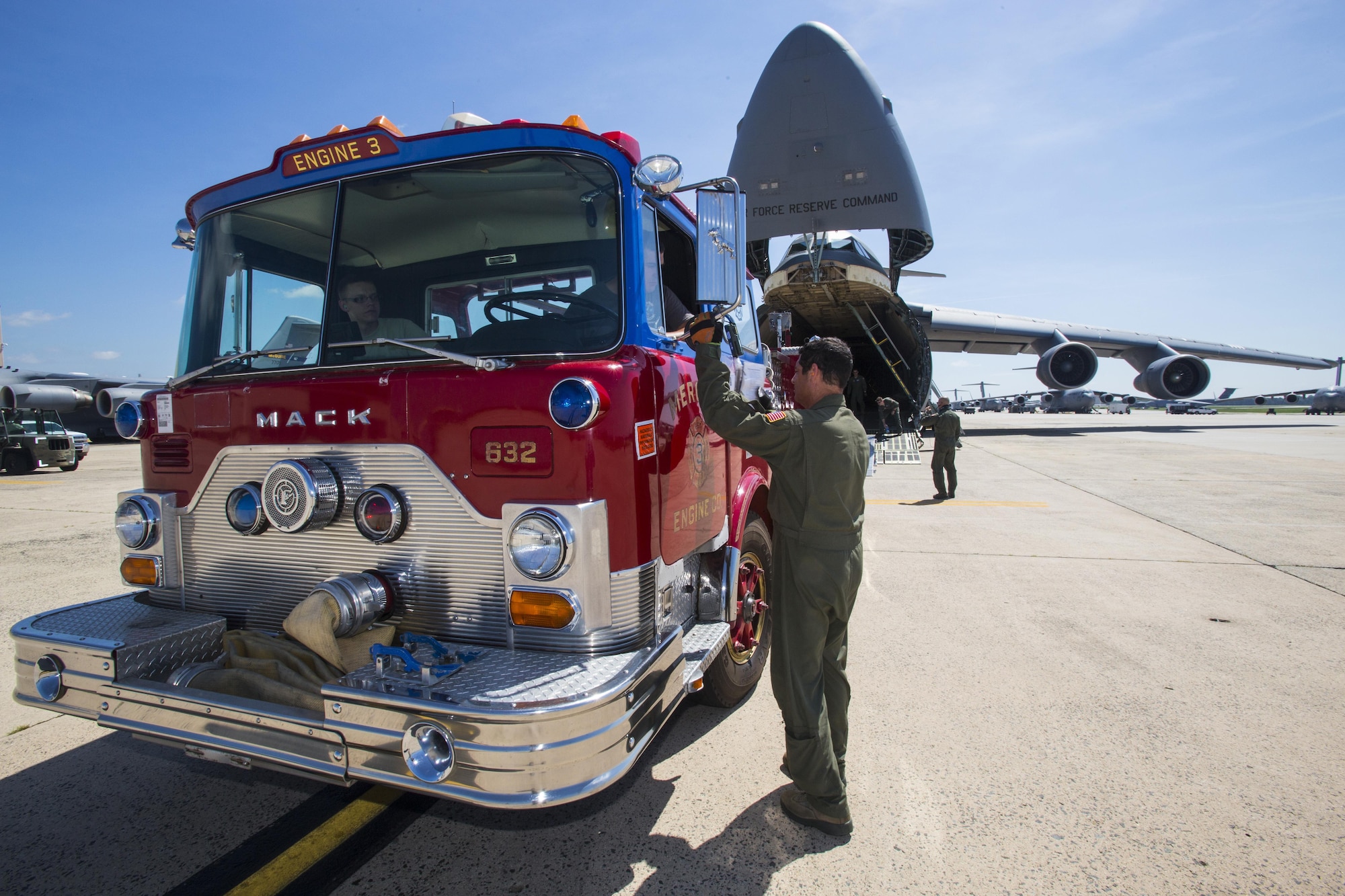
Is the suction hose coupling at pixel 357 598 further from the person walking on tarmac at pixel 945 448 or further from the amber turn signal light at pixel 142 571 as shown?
the person walking on tarmac at pixel 945 448

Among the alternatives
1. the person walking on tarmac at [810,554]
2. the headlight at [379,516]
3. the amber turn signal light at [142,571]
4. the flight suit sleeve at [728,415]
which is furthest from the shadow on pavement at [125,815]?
the flight suit sleeve at [728,415]

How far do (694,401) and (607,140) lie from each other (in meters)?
1.05

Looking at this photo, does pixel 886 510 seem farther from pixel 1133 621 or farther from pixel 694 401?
pixel 694 401

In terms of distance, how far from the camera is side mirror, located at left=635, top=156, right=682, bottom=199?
92.9 inches

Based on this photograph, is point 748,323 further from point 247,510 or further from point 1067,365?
point 1067,365

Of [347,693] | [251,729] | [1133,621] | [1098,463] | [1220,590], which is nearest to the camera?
[347,693]

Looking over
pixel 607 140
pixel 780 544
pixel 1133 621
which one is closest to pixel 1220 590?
pixel 1133 621

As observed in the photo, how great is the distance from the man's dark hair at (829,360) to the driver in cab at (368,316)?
1.50 meters

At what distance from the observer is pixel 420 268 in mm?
2986

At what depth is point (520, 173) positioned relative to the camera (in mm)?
2482

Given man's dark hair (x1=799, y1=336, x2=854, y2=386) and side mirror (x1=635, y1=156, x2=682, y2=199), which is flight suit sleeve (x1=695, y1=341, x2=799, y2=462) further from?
side mirror (x1=635, y1=156, x2=682, y2=199)

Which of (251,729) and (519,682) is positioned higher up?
(519,682)

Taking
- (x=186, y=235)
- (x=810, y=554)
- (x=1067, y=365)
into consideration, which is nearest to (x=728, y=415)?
(x=810, y=554)

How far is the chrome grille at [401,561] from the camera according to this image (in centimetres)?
221
